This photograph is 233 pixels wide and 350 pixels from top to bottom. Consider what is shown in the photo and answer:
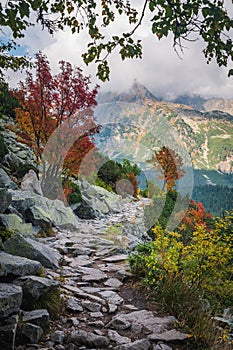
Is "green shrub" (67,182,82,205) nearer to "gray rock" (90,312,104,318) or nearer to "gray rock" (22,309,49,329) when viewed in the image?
"gray rock" (90,312,104,318)

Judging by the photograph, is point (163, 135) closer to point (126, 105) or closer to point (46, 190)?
point (126, 105)

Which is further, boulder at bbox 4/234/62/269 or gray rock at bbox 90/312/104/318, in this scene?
boulder at bbox 4/234/62/269

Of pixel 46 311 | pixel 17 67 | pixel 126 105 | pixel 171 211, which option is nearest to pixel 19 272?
pixel 46 311

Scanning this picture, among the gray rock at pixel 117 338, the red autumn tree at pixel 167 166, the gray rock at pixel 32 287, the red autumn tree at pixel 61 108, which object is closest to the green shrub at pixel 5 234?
the gray rock at pixel 32 287

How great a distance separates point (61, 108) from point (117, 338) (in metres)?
8.35

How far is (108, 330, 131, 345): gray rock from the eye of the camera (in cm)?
301

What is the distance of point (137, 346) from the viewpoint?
2.88 meters

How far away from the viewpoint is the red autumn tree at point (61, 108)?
10109mm

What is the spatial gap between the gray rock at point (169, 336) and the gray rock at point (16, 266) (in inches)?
56.6

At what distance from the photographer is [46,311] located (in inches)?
120

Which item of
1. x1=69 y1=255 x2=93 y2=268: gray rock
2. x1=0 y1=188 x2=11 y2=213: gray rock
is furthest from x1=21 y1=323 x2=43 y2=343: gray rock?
x1=69 y1=255 x2=93 y2=268: gray rock

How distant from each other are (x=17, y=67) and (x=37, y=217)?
3.24m

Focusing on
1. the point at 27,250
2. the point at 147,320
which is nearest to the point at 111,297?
the point at 147,320

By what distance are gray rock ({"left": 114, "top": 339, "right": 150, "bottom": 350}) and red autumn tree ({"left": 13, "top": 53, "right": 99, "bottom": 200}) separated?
308 inches
